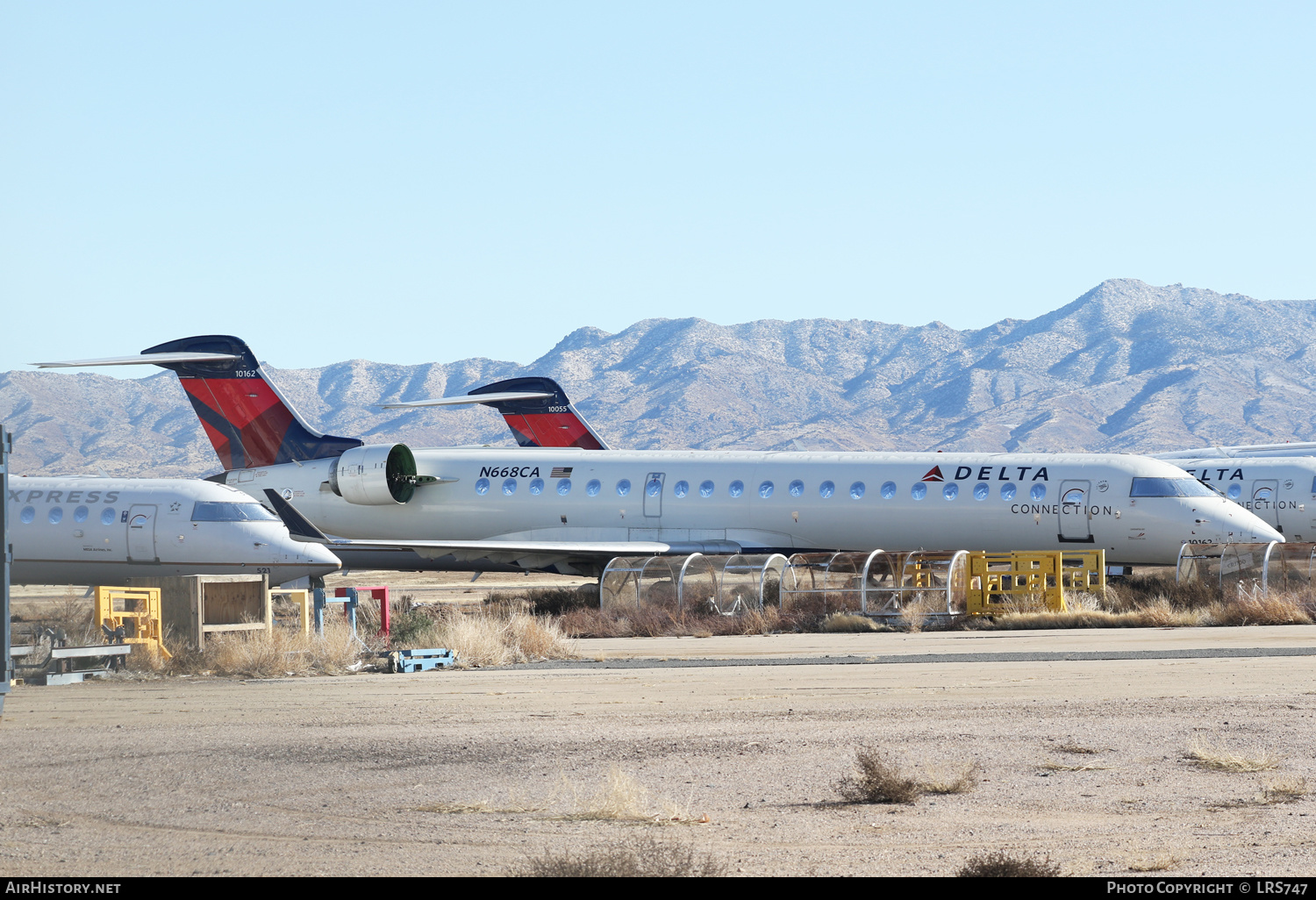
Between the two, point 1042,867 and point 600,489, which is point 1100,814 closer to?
point 1042,867

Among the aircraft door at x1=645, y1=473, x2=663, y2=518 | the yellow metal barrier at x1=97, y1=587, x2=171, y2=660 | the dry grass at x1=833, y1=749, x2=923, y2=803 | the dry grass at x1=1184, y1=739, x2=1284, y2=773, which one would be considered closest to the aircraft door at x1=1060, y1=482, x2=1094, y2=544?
the aircraft door at x1=645, y1=473, x2=663, y2=518

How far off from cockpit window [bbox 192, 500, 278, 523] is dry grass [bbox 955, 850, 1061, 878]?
21.2m

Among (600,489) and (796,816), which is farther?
(600,489)

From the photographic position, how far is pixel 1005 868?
7.48 metres

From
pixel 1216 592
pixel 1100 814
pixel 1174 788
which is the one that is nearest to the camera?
pixel 1100 814

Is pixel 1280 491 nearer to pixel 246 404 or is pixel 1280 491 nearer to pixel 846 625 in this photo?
pixel 846 625

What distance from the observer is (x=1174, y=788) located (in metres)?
10.5

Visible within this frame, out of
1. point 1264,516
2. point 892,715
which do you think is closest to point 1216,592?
point 1264,516

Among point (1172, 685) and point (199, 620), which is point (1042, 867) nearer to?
point (1172, 685)

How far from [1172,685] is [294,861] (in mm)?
11422

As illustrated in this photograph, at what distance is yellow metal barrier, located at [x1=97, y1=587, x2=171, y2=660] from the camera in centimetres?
2230

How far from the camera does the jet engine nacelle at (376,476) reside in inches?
1489

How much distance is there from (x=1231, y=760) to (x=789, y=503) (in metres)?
23.6
